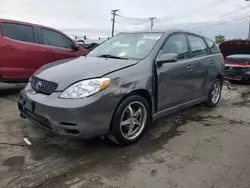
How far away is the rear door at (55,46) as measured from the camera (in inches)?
247

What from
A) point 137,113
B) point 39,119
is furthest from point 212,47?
point 39,119

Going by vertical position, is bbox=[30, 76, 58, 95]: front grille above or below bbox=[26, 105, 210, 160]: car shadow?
above

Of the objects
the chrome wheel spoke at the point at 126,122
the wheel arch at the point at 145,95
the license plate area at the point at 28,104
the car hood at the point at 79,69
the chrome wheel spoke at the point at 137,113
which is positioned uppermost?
the car hood at the point at 79,69

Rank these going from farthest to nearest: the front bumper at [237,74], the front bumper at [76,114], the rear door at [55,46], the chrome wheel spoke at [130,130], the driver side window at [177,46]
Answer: the front bumper at [237,74], the rear door at [55,46], the driver side window at [177,46], the chrome wheel spoke at [130,130], the front bumper at [76,114]

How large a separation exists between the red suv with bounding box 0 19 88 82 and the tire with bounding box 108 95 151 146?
11.5 feet

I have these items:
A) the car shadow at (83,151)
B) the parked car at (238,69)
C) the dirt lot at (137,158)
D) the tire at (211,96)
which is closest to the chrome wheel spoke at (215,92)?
the tire at (211,96)

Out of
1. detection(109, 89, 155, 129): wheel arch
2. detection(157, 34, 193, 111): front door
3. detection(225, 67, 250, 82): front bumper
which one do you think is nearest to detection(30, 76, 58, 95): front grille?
detection(109, 89, 155, 129): wheel arch

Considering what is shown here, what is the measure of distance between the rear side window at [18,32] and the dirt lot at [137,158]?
2.10 metres

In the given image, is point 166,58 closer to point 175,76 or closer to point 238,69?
point 175,76

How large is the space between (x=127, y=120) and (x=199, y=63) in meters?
2.03

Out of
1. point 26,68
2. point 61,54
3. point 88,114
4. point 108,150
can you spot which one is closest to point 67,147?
point 108,150

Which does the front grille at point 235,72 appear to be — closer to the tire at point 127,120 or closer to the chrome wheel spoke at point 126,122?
the tire at point 127,120

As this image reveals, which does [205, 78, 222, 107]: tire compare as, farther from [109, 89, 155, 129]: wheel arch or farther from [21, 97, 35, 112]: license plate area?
[21, 97, 35, 112]: license plate area

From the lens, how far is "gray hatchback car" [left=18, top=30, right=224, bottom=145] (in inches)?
116
